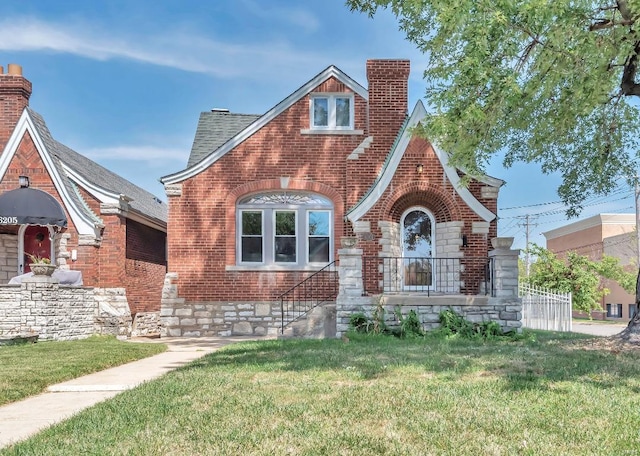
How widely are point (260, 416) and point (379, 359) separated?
3.56 meters

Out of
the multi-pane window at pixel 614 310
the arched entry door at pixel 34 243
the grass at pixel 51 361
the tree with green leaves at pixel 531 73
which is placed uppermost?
the tree with green leaves at pixel 531 73

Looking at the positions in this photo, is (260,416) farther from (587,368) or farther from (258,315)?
(258,315)

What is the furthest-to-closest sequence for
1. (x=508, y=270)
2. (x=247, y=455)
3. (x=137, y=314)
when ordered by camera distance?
(x=137, y=314) → (x=508, y=270) → (x=247, y=455)

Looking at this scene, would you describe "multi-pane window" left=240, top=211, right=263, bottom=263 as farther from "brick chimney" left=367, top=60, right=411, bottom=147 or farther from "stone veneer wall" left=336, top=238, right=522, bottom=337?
"brick chimney" left=367, top=60, right=411, bottom=147

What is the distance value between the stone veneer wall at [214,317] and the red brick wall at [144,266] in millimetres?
2018

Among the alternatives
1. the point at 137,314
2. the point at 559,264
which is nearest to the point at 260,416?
the point at 137,314

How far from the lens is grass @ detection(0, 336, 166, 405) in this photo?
287 inches

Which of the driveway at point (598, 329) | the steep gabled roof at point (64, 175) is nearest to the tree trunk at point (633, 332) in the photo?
the driveway at point (598, 329)

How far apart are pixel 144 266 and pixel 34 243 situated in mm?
3501

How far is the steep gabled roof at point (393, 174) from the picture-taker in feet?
47.4

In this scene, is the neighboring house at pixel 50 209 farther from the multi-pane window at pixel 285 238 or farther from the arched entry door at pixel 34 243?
the multi-pane window at pixel 285 238

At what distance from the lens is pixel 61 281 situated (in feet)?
50.1

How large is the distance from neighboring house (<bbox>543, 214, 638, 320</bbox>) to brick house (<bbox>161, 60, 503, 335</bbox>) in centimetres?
3248

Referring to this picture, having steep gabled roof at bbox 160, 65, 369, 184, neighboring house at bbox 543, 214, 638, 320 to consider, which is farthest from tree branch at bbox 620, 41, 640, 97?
neighboring house at bbox 543, 214, 638, 320
